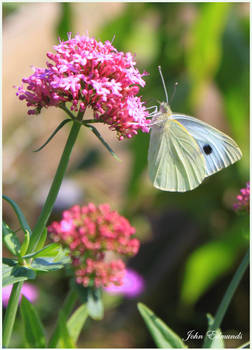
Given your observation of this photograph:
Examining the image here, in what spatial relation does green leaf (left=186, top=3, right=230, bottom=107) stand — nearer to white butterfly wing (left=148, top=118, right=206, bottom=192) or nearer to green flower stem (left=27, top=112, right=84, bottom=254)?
white butterfly wing (left=148, top=118, right=206, bottom=192)

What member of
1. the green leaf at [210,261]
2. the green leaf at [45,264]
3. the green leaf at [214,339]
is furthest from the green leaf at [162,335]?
the green leaf at [210,261]

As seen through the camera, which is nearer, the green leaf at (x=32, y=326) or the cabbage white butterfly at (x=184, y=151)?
the green leaf at (x=32, y=326)

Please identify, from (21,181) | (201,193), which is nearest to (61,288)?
(21,181)

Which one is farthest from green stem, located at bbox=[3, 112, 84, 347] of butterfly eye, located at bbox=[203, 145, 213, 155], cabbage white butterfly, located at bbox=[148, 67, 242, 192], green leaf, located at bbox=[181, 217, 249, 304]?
green leaf, located at bbox=[181, 217, 249, 304]

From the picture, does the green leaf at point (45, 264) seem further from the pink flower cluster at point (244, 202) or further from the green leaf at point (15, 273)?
the pink flower cluster at point (244, 202)

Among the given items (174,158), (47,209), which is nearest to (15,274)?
(47,209)

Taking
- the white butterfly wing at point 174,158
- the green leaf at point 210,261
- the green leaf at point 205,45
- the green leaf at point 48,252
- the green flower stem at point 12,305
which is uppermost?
the green leaf at point 205,45

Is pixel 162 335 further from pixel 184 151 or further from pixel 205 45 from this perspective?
pixel 205 45
